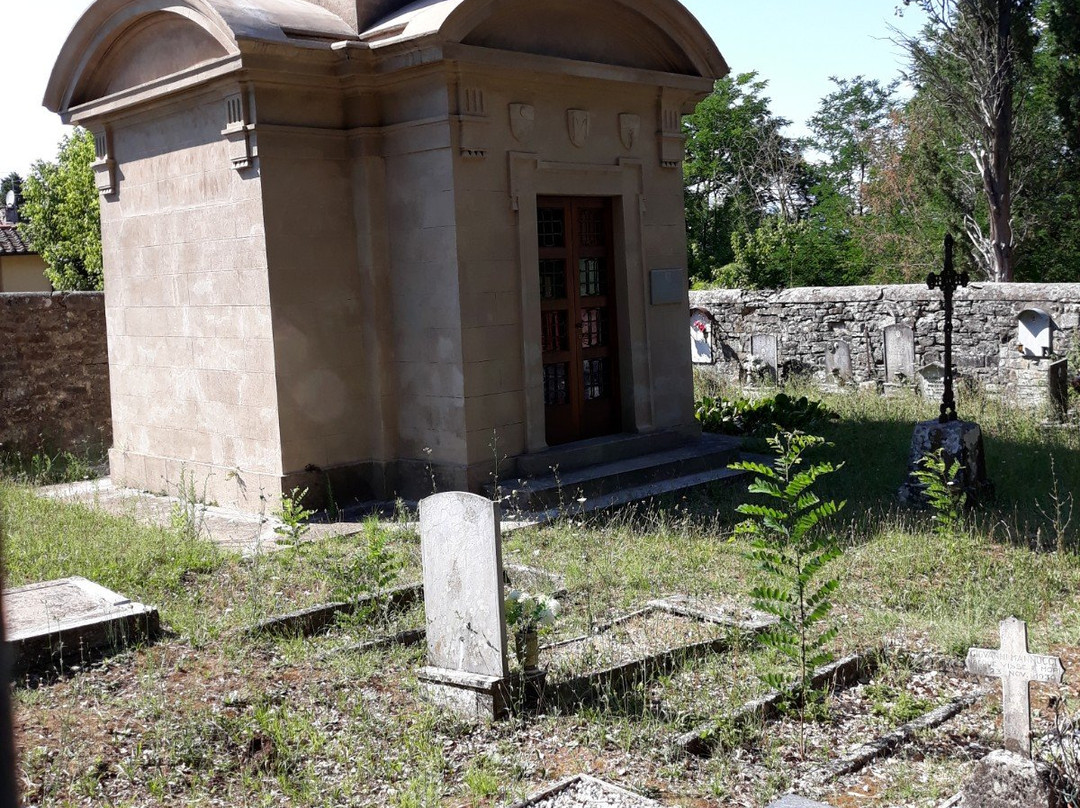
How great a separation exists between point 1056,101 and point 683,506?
17.7m

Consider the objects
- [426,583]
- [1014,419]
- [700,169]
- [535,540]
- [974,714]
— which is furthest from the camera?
[700,169]

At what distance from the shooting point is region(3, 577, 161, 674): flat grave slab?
5.79m

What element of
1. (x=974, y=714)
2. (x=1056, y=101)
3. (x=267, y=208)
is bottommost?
(x=974, y=714)

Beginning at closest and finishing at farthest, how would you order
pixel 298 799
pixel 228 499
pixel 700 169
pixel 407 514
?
pixel 298 799, pixel 407 514, pixel 228 499, pixel 700 169

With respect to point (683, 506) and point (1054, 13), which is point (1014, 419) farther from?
point (1054, 13)

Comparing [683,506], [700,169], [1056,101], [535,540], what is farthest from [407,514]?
[700,169]

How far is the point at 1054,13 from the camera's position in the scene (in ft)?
72.5

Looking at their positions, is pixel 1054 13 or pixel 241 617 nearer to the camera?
pixel 241 617

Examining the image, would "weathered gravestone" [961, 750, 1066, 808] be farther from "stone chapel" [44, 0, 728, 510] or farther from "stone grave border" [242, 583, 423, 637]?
"stone chapel" [44, 0, 728, 510]

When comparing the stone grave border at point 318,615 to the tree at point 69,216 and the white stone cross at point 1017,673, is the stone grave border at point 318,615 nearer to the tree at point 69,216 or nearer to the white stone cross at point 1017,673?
the white stone cross at point 1017,673

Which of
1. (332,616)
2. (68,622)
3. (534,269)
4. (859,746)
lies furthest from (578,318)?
(859,746)

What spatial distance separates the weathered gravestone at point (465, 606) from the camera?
5105 millimetres

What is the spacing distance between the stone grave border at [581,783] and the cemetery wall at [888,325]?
11668mm

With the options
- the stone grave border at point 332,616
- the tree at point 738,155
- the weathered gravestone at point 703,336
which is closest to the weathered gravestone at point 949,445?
the stone grave border at point 332,616
